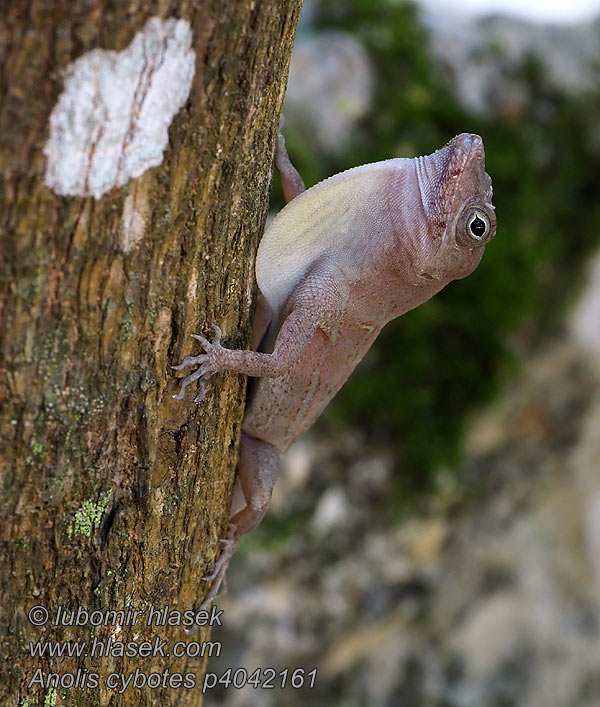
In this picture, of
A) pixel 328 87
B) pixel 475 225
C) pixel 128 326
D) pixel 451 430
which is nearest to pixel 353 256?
pixel 475 225

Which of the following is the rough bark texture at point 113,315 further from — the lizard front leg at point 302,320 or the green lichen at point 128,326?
the lizard front leg at point 302,320

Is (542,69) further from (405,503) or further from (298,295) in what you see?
(298,295)

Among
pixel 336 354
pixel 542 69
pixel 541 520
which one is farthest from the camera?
pixel 541 520

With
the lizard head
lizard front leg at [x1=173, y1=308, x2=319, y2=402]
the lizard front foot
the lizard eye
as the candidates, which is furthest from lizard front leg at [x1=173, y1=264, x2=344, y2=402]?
the lizard eye

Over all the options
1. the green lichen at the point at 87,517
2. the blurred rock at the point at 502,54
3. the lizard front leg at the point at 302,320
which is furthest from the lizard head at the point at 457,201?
the blurred rock at the point at 502,54

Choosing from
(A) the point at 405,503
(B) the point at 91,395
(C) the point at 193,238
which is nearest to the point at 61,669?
(B) the point at 91,395

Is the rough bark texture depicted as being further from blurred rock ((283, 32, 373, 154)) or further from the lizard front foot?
blurred rock ((283, 32, 373, 154))

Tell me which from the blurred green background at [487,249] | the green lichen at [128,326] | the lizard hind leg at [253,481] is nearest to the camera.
Result: the green lichen at [128,326]
